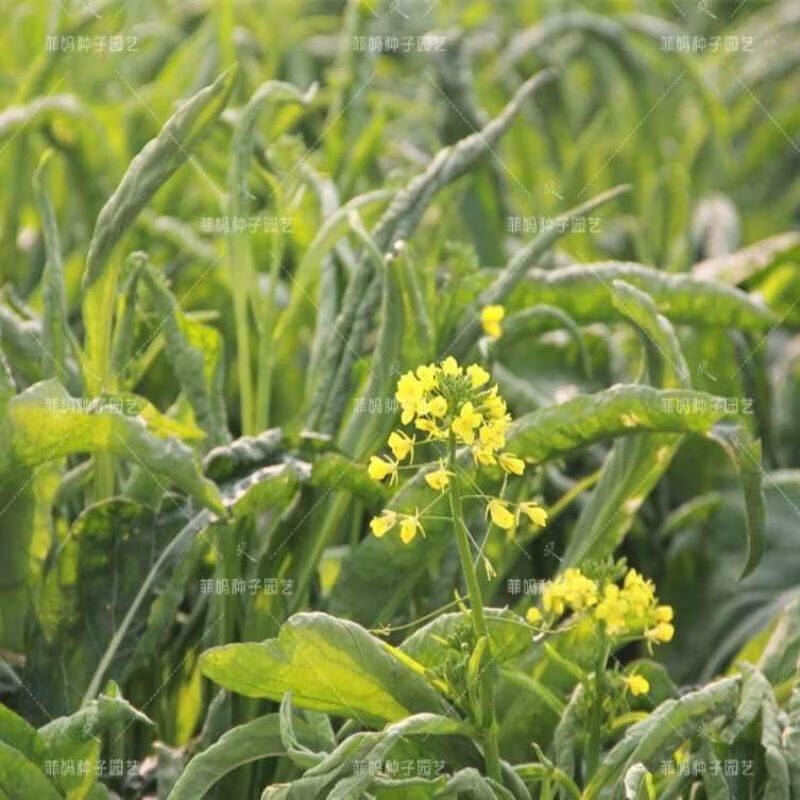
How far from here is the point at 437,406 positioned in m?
1.09

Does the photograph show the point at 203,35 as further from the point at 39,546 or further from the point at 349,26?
the point at 39,546

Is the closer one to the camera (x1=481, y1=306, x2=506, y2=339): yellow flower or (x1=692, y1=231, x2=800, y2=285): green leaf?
(x1=481, y1=306, x2=506, y2=339): yellow flower

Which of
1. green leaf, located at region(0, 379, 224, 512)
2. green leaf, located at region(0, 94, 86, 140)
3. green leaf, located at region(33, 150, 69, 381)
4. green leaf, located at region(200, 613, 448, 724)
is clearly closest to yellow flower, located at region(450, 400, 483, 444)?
green leaf, located at region(200, 613, 448, 724)

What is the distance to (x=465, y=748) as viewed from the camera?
1.23 metres

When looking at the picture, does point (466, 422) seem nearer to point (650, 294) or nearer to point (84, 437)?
point (84, 437)

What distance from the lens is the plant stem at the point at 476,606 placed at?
3.67 feet

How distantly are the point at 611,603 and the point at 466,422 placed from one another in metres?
0.20

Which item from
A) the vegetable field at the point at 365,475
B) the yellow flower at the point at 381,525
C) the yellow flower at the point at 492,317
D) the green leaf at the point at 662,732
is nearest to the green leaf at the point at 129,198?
the vegetable field at the point at 365,475

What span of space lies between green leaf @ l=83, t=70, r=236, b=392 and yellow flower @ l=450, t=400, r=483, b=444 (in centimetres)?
42

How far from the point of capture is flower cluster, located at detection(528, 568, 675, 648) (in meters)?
1.21

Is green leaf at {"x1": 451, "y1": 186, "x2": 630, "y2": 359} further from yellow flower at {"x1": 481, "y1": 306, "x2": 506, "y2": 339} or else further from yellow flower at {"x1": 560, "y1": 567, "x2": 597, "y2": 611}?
yellow flower at {"x1": 560, "y1": 567, "x2": 597, "y2": 611}

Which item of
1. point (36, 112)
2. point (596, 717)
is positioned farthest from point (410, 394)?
point (36, 112)

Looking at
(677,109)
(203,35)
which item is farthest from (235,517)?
(677,109)

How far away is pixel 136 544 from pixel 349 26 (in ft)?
3.03
